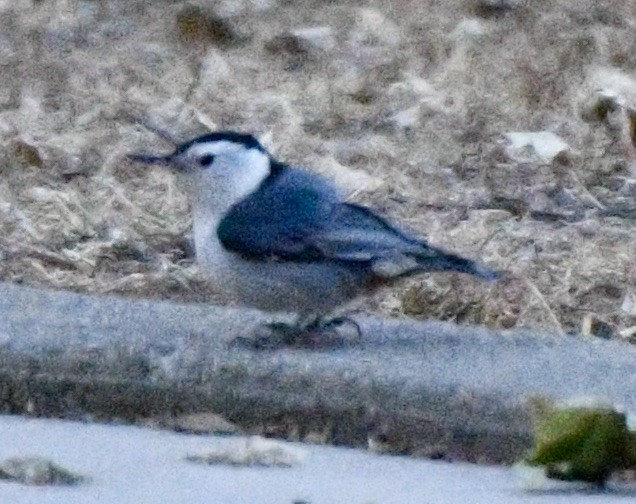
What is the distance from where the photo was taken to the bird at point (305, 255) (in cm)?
389

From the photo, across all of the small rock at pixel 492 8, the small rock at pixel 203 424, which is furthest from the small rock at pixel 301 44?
the small rock at pixel 203 424

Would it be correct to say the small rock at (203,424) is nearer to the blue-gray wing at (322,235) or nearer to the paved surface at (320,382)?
the paved surface at (320,382)

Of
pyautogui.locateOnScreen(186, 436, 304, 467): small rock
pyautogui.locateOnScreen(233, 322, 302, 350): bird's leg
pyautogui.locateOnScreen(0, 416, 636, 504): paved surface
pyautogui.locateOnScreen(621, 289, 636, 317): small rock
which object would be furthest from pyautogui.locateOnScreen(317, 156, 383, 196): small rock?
pyautogui.locateOnScreen(186, 436, 304, 467): small rock

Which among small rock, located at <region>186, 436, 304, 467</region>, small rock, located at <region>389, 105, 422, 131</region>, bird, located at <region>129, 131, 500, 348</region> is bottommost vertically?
small rock, located at <region>389, 105, 422, 131</region>

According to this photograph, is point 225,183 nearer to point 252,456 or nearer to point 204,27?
point 252,456

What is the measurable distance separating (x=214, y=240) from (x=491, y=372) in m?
0.74

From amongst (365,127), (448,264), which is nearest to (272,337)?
(448,264)

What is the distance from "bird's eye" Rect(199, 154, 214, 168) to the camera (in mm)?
4285

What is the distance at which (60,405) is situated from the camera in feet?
11.4

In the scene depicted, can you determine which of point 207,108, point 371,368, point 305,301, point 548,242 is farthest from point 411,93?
point 371,368

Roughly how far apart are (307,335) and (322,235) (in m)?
0.22

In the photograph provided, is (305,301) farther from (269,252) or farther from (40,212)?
(40,212)

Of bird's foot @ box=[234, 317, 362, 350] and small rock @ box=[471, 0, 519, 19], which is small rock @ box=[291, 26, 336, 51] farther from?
bird's foot @ box=[234, 317, 362, 350]

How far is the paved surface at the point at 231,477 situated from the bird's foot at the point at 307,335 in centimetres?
51
